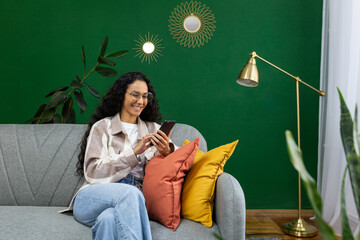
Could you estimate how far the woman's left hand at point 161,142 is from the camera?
6.78 ft

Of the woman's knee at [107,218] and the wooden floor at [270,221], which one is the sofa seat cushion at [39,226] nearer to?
the woman's knee at [107,218]

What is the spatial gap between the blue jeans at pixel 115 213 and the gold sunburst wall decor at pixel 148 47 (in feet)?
6.37

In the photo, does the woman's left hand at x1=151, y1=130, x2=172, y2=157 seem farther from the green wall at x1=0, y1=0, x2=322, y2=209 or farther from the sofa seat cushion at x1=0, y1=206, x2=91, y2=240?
the green wall at x1=0, y1=0, x2=322, y2=209

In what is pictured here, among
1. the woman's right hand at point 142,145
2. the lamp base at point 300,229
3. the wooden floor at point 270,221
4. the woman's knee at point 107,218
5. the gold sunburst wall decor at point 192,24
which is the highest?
the gold sunburst wall decor at point 192,24

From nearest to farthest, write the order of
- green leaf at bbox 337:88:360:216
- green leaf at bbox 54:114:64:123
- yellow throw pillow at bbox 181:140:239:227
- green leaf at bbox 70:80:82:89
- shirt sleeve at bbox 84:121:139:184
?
1. green leaf at bbox 337:88:360:216
2. yellow throw pillow at bbox 181:140:239:227
3. shirt sleeve at bbox 84:121:139:184
4. green leaf at bbox 70:80:82:89
5. green leaf at bbox 54:114:64:123

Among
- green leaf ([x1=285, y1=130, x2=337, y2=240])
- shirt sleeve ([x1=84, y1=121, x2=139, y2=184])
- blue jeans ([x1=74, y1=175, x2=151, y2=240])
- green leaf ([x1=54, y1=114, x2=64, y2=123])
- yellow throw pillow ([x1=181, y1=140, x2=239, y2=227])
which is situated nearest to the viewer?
green leaf ([x1=285, y1=130, x2=337, y2=240])

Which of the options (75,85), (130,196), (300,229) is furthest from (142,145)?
(300,229)

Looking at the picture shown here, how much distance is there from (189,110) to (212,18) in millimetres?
914

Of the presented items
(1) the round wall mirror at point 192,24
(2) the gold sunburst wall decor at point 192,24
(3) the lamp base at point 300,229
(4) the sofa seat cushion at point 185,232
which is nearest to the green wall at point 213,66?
(2) the gold sunburst wall decor at point 192,24

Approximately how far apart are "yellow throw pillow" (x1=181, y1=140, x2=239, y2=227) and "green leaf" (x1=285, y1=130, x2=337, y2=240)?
131 cm

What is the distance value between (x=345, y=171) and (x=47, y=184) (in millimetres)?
1953

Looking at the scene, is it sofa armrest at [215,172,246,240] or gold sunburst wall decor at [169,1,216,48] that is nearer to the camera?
sofa armrest at [215,172,246,240]

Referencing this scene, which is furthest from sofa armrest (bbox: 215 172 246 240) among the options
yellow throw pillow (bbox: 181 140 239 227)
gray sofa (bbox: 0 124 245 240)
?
yellow throw pillow (bbox: 181 140 239 227)

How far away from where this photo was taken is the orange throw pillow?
1.82 meters
